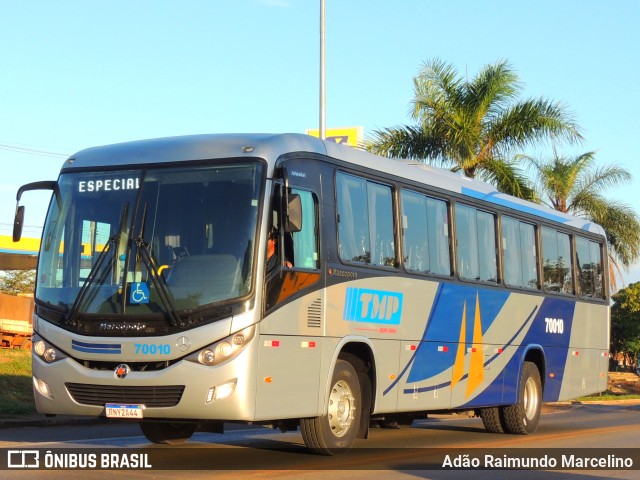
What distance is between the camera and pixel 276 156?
38.6ft

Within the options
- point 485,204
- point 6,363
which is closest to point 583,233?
point 485,204

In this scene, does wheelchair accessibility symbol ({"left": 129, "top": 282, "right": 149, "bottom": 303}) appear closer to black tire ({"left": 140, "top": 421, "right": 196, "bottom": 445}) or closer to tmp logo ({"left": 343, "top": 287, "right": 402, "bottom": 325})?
tmp logo ({"left": 343, "top": 287, "right": 402, "bottom": 325})

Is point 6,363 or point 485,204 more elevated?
point 485,204

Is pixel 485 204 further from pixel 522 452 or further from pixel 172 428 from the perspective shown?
pixel 172 428

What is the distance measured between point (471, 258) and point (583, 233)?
536 centimetres

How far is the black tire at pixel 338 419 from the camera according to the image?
40.5ft

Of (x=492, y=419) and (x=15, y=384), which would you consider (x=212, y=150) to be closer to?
(x=492, y=419)

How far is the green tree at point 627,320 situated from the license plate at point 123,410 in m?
40.7

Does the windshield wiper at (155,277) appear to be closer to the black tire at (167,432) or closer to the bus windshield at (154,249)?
the bus windshield at (154,249)

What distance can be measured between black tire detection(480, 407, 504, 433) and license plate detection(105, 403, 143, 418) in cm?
799

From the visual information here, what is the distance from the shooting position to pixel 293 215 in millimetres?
11383

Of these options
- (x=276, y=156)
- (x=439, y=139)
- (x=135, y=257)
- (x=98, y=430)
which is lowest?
(x=98, y=430)

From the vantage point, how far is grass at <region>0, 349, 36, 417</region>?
18.4 m

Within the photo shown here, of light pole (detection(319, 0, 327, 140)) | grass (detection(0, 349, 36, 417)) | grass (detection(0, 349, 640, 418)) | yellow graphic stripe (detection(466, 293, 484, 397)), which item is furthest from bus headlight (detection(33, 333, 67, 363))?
light pole (detection(319, 0, 327, 140))
